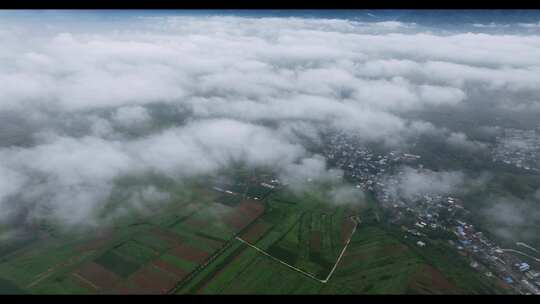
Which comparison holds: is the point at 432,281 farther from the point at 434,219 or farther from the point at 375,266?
the point at 434,219

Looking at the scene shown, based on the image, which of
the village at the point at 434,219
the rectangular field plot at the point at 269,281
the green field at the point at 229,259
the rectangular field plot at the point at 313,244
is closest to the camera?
the rectangular field plot at the point at 269,281

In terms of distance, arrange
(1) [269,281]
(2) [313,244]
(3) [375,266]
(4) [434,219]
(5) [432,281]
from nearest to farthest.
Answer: (1) [269,281], (5) [432,281], (3) [375,266], (2) [313,244], (4) [434,219]

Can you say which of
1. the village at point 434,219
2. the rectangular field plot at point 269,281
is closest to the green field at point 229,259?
the rectangular field plot at point 269,281

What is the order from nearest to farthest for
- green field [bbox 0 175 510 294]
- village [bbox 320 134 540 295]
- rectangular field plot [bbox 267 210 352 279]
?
1. green field [bbox 0 175 510 294]
2. rectangular field plot [bbox 267 210 352 279]
3. village [bbox 320 134 540 295]

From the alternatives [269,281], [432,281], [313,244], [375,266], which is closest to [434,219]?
[432,281]

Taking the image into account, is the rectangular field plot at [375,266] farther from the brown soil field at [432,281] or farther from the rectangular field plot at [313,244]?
the rectangular field plot at [313,244]

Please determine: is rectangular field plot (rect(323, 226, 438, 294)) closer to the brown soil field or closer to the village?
the brown soil field

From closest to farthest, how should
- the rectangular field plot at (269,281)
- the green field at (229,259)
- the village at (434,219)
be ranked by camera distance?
the rectangular field plot at (269,281) → the green field at (229,259) → the village at (434,219)

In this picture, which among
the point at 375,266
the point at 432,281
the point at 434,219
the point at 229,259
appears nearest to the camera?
the point at 432,281

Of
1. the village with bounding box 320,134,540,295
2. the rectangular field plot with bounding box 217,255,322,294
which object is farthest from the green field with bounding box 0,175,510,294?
the village with bounding box 320,134,540,295

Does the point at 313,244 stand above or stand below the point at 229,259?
above
